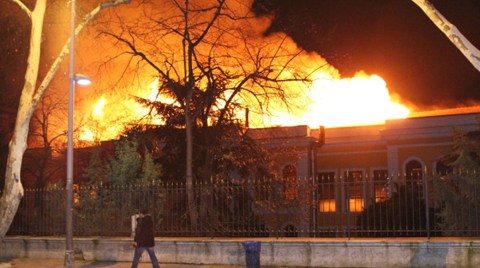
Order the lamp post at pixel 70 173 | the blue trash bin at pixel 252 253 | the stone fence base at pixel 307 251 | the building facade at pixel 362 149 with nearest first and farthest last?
1. the stone fence base at pixel 307 251
2. the blue trash bin at pixel 252 253
3. the lamp post at pixel 70 173
4. the building facade at pixel 362 149

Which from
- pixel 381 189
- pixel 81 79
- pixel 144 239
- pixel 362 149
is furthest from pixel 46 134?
pixel 144 239

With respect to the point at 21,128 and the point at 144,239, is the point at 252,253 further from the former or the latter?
the point at 21,128

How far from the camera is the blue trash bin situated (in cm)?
1509

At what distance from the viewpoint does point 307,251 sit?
15594 mm

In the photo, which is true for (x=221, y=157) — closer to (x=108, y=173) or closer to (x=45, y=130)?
(x=108, y=173)

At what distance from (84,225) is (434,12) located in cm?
1296

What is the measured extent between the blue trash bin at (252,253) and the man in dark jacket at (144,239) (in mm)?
2290

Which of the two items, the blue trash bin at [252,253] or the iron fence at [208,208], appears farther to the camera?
the iron fence at [208,208]

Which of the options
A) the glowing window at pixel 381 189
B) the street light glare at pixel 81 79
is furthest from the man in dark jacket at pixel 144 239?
the glowing window at pixel 381 189

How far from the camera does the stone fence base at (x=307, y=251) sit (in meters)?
14.3

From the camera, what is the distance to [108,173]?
2256cm

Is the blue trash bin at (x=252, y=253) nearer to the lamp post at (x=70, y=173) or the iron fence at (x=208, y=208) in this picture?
the iron fence at (x=208, y=208)

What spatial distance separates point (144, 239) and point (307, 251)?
4.07 m

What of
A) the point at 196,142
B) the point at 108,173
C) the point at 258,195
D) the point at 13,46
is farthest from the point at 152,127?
the point at 258,195
